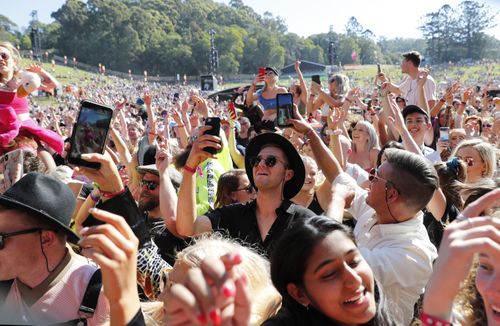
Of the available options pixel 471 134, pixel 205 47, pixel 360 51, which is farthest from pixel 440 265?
pixel 360 51

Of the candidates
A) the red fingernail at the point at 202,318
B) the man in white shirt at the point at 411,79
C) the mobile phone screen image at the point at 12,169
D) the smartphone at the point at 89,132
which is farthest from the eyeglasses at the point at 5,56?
the man in white shirt at the point at 411,79

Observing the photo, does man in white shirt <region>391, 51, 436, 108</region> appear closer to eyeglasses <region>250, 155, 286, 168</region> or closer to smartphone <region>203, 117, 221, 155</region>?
eyeglasses <region>250, 155, 286, 168</region>

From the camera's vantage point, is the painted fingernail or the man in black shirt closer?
the painted fingernail

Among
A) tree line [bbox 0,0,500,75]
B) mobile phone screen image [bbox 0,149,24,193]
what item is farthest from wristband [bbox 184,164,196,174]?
tree line [bbox 0,0,500,75]

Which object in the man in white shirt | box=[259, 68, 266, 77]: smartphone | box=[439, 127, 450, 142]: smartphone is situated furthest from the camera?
the man in white shirt

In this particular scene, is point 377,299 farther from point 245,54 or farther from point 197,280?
point 245,54

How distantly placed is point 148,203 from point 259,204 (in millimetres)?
882

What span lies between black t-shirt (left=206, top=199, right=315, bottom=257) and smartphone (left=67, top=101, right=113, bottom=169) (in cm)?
76

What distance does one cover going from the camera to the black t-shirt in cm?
279

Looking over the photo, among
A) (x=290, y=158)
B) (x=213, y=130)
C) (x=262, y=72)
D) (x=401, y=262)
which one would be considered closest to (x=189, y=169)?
(x=213, y=130)

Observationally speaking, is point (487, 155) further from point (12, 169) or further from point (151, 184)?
point (12, 169)

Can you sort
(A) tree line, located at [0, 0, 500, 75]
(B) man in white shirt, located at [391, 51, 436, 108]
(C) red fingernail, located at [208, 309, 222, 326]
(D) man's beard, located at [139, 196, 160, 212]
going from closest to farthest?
1. (C) red fingernail, located at [208, 309, 222, 326]
2. (D) man's beard, located at [139, 196, 160, 212]
3. (B) man in white shirt, located at [391, 51, 436, 108]
4. (A) tree line, located at [0, 0, 500, 75]

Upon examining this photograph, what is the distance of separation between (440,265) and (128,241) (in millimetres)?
799

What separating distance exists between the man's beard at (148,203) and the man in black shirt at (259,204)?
58cm
